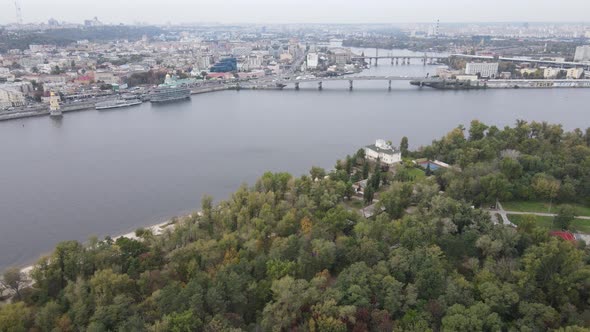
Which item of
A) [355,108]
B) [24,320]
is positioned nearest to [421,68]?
[355,108]

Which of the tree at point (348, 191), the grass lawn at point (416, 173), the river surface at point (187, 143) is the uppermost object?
the tree at point (348, 191)

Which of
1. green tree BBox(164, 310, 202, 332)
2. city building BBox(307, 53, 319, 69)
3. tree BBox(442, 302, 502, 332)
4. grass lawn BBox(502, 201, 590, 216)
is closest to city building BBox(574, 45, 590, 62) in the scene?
city building BBox(307, 53, 319, 69)

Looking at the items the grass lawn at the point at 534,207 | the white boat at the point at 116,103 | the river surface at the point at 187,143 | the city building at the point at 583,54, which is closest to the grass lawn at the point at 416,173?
the grass lawn at the point at 534,207

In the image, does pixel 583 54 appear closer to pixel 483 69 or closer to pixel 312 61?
pixel 483 69

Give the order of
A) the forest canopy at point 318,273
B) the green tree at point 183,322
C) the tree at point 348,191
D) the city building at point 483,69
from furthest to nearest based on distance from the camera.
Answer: the city building at point 483,69 < the tree at point 348,191 < the forest canopy at point 318,273 < the green tree at point 183,322

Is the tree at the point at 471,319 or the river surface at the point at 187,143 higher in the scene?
the tree at the point at 471,319

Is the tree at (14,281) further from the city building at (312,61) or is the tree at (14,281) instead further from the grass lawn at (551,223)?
the city building at (312,61)

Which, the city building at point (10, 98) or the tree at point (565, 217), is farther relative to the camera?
the city building at point (10, 98)

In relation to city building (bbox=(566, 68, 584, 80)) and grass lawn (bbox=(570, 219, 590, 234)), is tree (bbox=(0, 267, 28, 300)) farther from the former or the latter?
city building (bbox=(566, 68, 584, 80))
